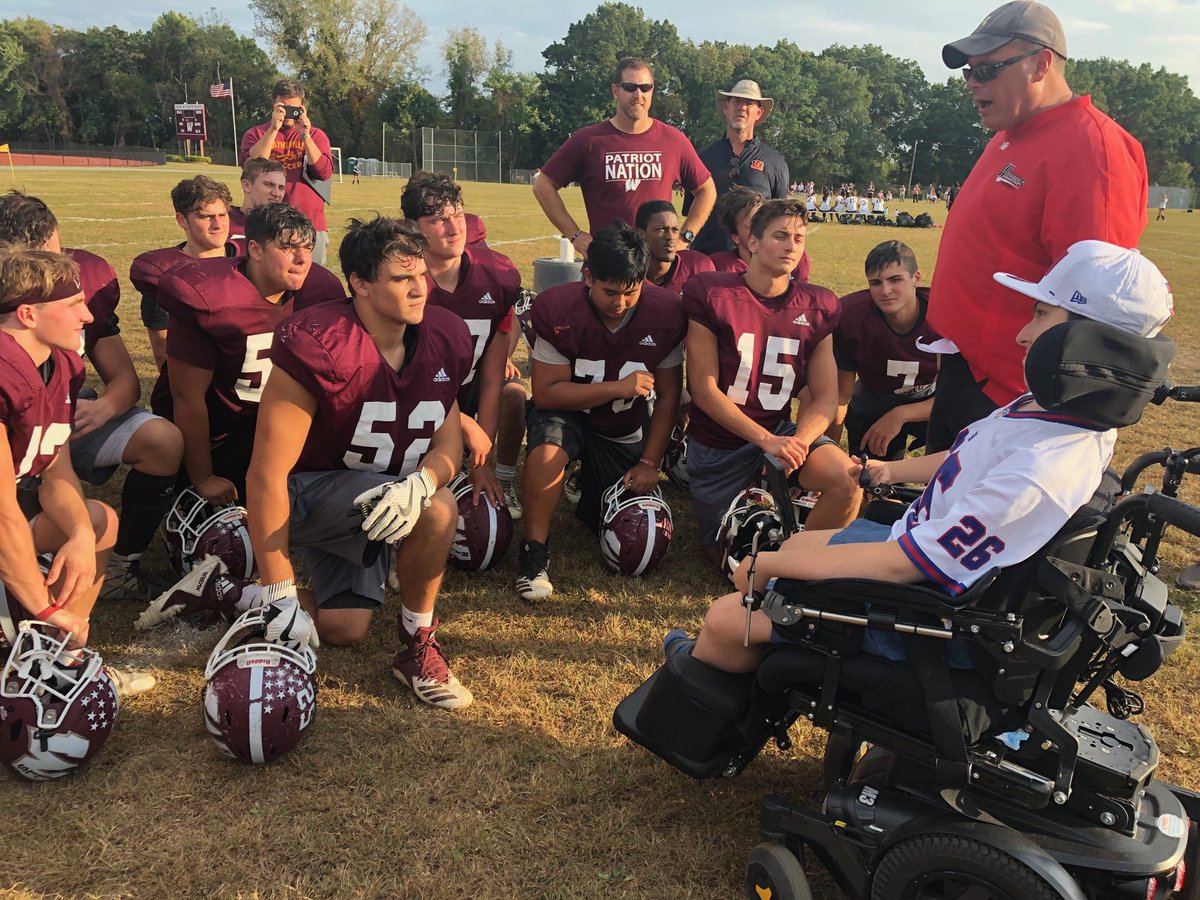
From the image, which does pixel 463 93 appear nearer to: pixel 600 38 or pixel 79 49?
pixel 600 38

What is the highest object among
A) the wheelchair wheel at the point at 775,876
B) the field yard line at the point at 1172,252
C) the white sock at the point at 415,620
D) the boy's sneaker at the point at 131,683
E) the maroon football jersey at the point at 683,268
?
the field yard line at the point at 1172,252

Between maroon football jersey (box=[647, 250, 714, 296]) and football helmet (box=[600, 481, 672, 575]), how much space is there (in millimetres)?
1756

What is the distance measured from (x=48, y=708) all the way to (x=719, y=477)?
9.90 ft

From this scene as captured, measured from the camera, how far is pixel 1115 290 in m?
1.93

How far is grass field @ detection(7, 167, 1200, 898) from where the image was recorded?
2453 millimetres

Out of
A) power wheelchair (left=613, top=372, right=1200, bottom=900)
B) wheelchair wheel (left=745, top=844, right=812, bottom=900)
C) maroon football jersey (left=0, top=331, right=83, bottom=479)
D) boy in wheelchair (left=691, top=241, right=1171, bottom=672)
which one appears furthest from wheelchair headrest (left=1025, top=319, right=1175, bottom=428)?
maroon football jersey (left=0, top=331, right=83, bottom=479)

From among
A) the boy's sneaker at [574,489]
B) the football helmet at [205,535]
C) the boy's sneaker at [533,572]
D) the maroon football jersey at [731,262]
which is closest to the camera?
the football helmet at [205,535]

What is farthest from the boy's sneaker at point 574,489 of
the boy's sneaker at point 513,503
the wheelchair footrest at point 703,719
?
the wheelchair footrest at point 703,719

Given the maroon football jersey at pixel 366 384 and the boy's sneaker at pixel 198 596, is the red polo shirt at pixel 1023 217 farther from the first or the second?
the boy's sneaker at pixel 198 596

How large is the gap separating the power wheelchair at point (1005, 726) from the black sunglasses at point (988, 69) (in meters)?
1.67

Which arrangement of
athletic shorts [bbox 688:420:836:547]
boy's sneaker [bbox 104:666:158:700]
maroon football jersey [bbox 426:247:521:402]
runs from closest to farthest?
boy's sneaker [bbox 104:666:158:700]
athletic shorts [bbox 688:420:836:547]
maroon football jersey [bbox 426:247:521:402]

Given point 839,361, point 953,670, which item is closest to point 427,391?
point 953,670

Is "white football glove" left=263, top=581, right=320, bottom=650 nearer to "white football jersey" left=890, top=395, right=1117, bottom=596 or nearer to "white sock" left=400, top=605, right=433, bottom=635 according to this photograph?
"white sock" left=400, top=605, right=433, bottom=635

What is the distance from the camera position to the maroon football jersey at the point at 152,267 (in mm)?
4469
